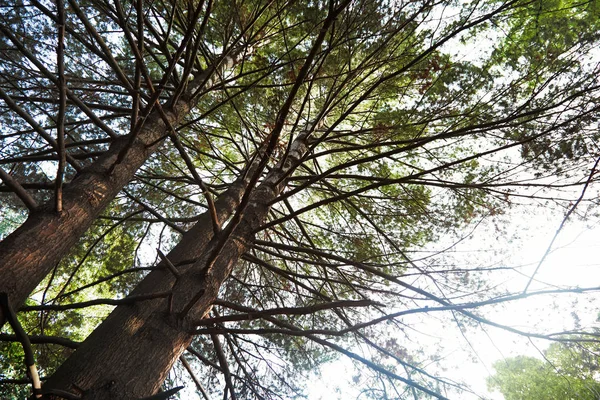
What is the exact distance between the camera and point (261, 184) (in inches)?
117

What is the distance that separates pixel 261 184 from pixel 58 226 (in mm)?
1601

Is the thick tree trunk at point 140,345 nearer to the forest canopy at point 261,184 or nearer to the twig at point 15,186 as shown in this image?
the forest canopy at point 261,184

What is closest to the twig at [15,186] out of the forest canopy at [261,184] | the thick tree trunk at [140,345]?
the forest canopy at [261,184]

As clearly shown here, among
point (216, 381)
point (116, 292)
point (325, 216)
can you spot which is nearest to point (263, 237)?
point (325, 216)

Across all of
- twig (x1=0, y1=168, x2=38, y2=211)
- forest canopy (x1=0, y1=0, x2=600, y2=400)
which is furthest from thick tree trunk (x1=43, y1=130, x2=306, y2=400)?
twig (x1=0, y1=168, x2=38, y2=211)

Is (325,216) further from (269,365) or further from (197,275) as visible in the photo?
(197,275)

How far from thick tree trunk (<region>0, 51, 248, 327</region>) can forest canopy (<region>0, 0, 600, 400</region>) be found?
0.01 metres

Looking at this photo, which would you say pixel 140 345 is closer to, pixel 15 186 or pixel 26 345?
pixel 26 345

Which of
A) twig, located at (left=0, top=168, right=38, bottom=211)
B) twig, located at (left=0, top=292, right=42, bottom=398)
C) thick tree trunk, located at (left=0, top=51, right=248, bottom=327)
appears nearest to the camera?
twig, located at (left=0, top=292, right=42, bottom=398)

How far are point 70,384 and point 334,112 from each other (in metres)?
4.80

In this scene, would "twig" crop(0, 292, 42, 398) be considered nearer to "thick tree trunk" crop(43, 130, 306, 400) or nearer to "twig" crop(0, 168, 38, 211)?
"thick tree trunk" crop(43, 130, 306, 400)

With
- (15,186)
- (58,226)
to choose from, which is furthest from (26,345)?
(58,226)

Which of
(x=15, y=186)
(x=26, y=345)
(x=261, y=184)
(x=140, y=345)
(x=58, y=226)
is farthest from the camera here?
(x=261, y=184)

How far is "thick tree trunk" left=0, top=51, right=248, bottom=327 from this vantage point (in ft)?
4.68
